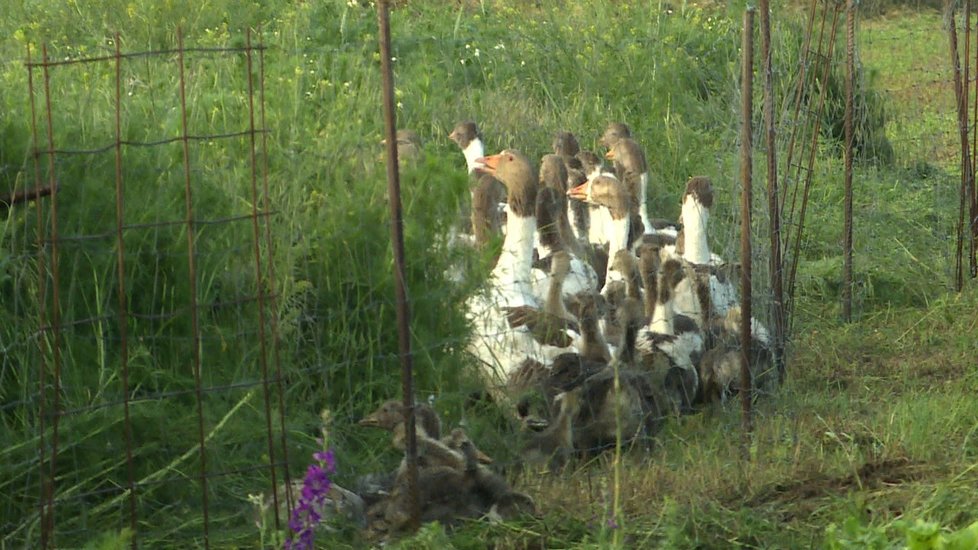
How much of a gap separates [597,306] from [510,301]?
571 millimetres

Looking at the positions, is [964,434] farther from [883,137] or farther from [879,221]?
[883,137]

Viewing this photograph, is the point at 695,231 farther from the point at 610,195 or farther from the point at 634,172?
the point at 634,172

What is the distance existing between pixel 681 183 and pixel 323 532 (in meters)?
6.81

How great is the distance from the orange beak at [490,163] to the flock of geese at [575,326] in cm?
1

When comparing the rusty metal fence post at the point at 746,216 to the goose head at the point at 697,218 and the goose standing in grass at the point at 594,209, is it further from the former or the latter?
the goose standing in grass at the point at 594,209

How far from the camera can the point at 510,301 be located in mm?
7688

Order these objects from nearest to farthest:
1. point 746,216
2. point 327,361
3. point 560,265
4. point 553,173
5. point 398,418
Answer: point 398,418 → point 327,361 → point 746,216 → point 560,265 → point 553,173

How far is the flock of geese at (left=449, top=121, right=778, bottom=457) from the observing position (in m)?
6.90

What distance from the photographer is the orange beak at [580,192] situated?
31.3ft

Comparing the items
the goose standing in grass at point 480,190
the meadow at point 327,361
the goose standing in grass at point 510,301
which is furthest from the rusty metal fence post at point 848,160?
the goose standing in grass at point 480,190

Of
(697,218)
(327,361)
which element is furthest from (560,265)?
(327,361)

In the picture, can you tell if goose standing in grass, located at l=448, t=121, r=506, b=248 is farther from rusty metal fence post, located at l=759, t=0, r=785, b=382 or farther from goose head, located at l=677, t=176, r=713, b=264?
rusty metal fence post, located at l=759, t=0, r=785, b=382

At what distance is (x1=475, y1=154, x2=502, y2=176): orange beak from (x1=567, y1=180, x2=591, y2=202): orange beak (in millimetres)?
701

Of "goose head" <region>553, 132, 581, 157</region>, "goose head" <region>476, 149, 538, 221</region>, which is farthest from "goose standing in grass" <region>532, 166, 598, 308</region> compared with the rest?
"goose head" <region>553, 132, 581, 157</region>
